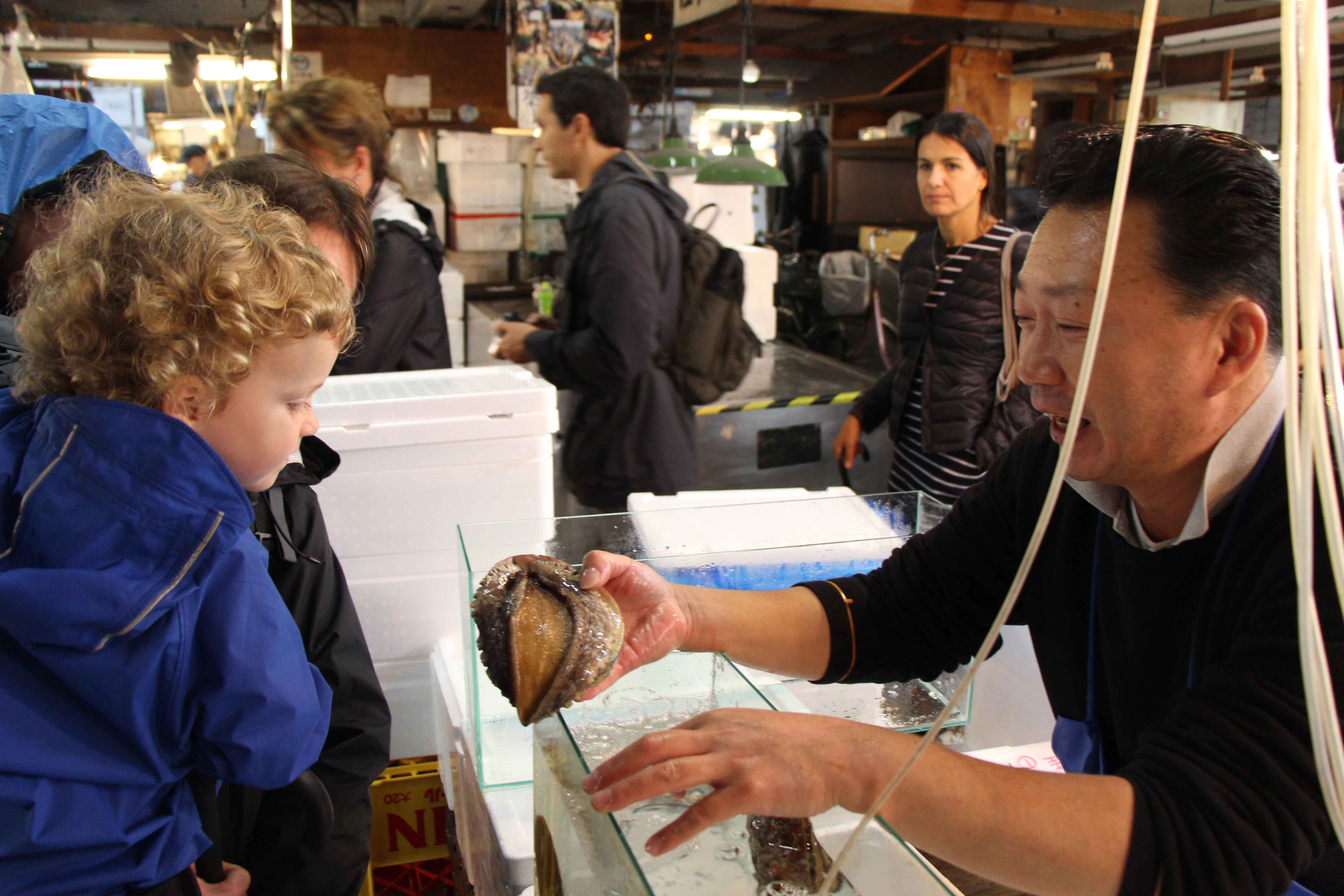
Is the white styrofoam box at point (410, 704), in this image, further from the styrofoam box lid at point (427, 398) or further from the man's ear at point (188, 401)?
the man's ear at point (188, 401)

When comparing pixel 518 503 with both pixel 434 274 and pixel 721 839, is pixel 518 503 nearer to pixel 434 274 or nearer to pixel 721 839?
pixel 434 274

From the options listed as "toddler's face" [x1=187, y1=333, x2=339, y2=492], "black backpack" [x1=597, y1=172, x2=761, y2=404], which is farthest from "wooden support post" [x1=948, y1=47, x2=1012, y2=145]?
"toddler's face" [x1=187, y1=333, x2=339, y2=492]

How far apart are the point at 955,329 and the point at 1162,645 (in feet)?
5.71

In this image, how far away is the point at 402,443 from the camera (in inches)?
72.3

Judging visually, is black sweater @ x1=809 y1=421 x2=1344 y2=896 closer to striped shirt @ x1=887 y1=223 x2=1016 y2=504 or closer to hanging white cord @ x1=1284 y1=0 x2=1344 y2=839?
hanging white cord @ x1=1284 y1=0 x2=1344 y2=839

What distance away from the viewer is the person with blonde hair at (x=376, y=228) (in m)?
2.44

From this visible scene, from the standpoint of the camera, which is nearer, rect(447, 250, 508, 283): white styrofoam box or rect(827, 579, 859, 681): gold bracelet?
rect(827, 579, 859, 681): gold bracelet

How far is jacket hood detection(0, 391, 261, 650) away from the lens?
876 millimetres

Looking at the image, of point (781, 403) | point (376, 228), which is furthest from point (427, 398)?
point (781, 403)

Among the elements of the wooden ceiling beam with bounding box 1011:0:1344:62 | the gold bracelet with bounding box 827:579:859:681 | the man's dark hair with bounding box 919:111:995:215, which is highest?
the wooden ceiling beam with bounding box 1011:0:1344:62

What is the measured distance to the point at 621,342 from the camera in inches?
103

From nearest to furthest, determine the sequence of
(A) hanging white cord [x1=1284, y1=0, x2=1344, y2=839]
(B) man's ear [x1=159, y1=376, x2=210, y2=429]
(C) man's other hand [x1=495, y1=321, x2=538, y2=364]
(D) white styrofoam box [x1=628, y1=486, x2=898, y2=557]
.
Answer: (A) hanging white cord [x1=1284, y1=0, x2=1344, y2=839] < (B) man's ear [x1=159, y1=376, x2=210, y2=429] < (D) white styrofoam box [x1=628, y1=486, x2=898, y2=557] < (C) man's other hand [x1=495, y1=321, x2=538, y2=364]

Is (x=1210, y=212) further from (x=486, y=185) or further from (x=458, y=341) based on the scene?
(x=486, y=185)

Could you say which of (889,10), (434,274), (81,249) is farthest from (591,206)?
(889,10)
